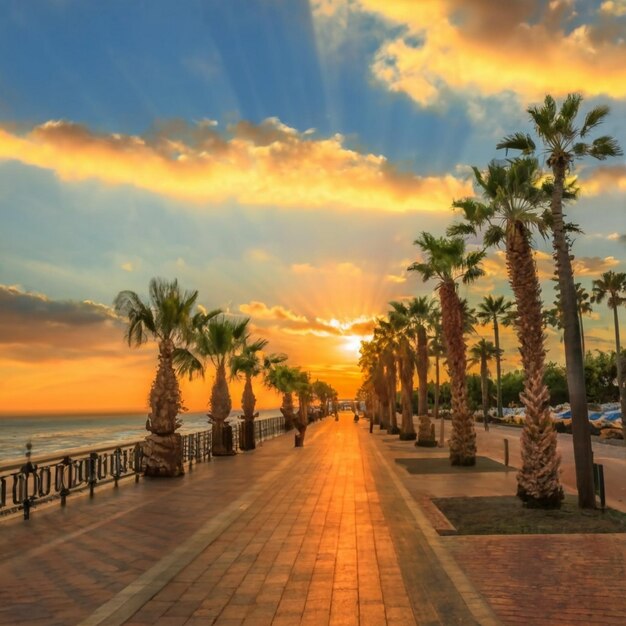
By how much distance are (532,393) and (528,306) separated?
81.6 inches

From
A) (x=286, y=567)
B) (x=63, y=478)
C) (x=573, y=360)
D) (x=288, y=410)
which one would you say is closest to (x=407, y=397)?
(x=288, y=410)

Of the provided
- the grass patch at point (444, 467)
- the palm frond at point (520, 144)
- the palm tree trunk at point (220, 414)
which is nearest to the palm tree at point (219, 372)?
the palm tree trunk at point (220, 414)

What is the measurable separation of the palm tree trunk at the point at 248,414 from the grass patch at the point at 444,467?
10276mm

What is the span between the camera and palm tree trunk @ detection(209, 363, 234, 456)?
27.2 metres

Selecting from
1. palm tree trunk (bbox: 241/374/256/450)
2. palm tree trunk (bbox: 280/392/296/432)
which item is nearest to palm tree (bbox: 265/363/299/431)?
palm tree trunk (bbox: 280/392/296/432)

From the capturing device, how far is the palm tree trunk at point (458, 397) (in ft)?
70.4

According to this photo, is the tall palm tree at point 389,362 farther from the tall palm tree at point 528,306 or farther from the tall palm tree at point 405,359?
the tall palm tree at point 528,306

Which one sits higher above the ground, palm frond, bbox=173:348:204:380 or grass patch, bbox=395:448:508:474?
palm frond, bbox=173:348:204:380

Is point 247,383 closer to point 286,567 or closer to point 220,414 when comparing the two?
point 220,414

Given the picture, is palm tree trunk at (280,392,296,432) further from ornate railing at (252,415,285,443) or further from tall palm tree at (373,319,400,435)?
tall palm tree at (373,319,400,435)

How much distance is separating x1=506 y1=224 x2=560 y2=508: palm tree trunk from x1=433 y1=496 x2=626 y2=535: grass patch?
1.52 feet

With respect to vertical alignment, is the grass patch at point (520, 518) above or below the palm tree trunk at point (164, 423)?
below

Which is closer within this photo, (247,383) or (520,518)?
(520,518)

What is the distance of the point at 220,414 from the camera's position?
89.8 feet
